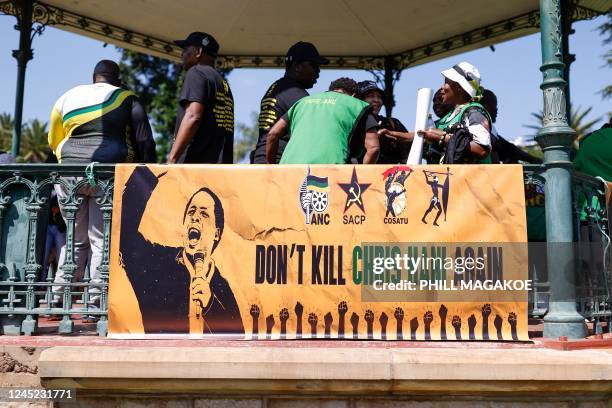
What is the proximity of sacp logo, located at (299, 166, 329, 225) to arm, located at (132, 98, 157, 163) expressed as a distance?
176cm

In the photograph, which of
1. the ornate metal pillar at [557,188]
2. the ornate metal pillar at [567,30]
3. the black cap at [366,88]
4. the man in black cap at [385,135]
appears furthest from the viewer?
the ornate metal pillar at [567,30]

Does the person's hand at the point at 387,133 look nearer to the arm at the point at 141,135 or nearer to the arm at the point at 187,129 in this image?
the arm at the point at 187,129

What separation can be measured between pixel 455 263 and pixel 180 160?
2333 mm

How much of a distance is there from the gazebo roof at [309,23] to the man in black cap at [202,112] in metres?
2.88

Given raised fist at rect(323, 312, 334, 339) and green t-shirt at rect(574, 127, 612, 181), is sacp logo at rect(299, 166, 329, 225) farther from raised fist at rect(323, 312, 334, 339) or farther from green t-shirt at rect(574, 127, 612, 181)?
green t-shirt at rect(574, 127, 612, 181)

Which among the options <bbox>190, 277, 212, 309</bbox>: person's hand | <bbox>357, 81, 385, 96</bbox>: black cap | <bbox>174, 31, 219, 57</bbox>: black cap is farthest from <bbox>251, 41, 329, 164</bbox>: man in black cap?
<bbox>190, 277, 212, 309</bbox>: person's hand

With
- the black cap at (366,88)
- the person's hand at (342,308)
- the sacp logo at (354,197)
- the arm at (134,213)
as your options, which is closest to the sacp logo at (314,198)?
the sacp logo at (354,197)

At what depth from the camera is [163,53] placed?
911 centimetres

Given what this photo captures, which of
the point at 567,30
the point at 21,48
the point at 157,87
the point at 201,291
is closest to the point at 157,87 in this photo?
the point at 157,87

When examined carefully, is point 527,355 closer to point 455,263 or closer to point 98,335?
point 455,263

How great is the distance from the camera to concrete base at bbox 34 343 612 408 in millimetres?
3422

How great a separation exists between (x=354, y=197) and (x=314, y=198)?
0.87 feet

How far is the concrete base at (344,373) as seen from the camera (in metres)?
3.42

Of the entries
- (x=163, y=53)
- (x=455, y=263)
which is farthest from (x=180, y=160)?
(x=163, y=53)
